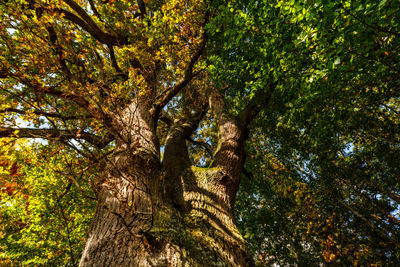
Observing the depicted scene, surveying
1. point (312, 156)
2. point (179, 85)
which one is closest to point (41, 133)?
point (179, 85)

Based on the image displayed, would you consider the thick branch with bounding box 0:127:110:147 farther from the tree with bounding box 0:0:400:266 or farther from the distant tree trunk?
the distant tree trunk

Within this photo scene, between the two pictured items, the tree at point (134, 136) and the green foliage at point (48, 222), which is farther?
the green foliage at point (48, 222)

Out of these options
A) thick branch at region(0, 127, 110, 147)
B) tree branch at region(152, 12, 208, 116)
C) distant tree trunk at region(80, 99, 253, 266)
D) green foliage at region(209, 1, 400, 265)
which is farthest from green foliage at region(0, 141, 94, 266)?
green foliage at region(209, 1, 400, 265)

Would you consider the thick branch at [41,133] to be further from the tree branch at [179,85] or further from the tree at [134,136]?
the tree branch at [179,85]

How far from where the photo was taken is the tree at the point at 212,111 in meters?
2.43

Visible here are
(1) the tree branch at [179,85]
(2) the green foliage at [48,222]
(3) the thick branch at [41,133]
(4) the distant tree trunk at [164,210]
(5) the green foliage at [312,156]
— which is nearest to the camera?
(3) the thick branch at [41,133]

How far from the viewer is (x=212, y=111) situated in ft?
20.0

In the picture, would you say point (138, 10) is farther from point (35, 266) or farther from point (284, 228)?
point (284, 228)

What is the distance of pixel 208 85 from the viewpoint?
702 centimetres

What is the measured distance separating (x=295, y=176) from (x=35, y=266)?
39.9ft

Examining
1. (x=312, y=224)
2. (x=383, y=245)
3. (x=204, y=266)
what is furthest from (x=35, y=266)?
(x=383, y=245)

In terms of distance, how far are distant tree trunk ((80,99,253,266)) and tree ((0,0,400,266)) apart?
0.9 inches

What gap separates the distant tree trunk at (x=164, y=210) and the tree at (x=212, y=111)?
2 centimetres

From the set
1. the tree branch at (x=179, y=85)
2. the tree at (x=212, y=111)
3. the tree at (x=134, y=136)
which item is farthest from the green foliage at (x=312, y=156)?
the tree at (x=134, y=136)
